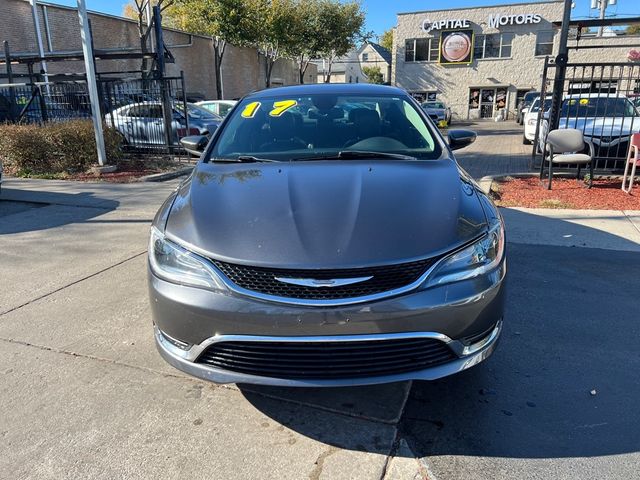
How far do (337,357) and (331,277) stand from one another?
369 mm

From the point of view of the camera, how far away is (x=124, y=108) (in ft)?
40.5

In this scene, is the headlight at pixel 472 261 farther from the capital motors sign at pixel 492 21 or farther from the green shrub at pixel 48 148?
the capital motors sign at pixel 492 21

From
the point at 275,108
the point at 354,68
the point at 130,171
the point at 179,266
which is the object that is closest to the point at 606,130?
the point at 275,108

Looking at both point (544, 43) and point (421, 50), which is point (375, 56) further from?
point (544, 43)

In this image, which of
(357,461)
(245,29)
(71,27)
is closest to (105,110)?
(357,461)

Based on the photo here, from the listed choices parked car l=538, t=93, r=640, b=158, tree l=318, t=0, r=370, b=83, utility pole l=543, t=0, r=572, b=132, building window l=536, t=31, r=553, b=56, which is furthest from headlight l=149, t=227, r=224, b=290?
building window l=536, t=31, r=553, b=56

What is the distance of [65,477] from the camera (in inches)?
85.7

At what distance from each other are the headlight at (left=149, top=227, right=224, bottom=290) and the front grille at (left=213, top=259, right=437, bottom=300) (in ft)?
0.44

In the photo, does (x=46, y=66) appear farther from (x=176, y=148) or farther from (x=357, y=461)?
(x=357, y=461)

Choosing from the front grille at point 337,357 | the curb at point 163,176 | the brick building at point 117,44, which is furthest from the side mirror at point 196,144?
the brick building at point 117,44

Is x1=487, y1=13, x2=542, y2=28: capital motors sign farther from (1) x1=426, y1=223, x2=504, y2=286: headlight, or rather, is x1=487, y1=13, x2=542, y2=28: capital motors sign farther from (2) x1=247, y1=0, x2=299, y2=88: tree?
(1) x1=426, y1=223, x2=504, y2=286: headlight

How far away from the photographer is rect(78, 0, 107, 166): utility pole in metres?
9.57

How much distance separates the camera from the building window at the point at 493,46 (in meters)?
35.0

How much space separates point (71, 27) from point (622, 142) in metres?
24.3
